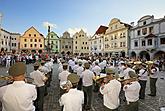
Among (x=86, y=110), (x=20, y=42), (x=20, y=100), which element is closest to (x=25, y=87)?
(x=20, y=100)

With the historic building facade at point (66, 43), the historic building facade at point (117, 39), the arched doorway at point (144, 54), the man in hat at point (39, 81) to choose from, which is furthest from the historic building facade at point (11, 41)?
the man in hat at point (39, 81)

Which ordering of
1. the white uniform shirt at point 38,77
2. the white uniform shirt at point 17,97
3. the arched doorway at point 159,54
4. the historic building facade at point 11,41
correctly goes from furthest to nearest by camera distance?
1. the historic building facade at point 11,41
2. the arched doorway at point 159,54
3. the white uniform shirt at point 38,77
4. the white uniform shirt at point 17,97

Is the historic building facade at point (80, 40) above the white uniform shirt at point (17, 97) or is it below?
above

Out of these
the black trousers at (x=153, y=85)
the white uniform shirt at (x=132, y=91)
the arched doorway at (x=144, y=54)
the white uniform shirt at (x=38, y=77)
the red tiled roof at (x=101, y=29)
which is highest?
the red tiled roof at (x=101, y=29)

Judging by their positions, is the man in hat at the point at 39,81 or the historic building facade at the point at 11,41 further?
the historic building facade at the point at 11,41

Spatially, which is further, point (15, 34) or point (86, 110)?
point (15, 34)

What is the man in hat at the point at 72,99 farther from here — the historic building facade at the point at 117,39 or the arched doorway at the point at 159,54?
the historic building facade at the point at 117,39

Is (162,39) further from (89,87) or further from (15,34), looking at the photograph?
(15,34)

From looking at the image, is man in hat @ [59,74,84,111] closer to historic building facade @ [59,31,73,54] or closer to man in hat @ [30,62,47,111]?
man in hat @ [30,62,47,111]

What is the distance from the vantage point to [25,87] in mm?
3576

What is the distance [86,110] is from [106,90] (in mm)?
3496

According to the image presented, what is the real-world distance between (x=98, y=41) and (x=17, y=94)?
67049 mm

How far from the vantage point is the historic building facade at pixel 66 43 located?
286ft

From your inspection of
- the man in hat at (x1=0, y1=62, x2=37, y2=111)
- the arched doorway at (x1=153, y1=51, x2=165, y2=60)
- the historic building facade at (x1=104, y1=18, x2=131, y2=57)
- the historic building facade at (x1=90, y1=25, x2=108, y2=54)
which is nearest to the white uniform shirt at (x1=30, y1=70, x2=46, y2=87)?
the man in hat at (x1=0, y1=62, x2=37, y2=111)
